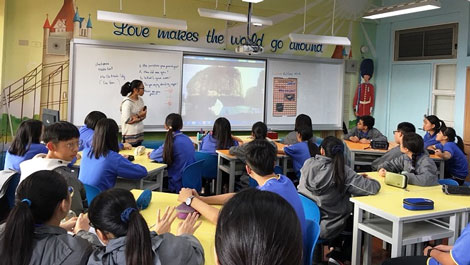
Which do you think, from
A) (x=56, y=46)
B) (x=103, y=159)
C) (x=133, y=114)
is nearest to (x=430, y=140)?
(x=133, y=114)

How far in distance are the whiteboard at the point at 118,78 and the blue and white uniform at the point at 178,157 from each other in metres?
2.23

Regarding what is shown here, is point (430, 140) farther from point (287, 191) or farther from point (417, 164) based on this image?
point (287, 191)

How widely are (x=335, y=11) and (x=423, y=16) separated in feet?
5.11

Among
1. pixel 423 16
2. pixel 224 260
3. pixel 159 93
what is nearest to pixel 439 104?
pixel 423 16

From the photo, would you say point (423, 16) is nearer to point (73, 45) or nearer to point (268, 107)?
point (268, 107)

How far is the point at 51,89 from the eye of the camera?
5766 mm

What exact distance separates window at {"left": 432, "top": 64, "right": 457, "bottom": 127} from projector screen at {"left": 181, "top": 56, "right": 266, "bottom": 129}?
309cm

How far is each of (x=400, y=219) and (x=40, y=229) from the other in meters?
1.99

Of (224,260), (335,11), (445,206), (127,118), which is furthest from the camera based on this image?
(335,11)

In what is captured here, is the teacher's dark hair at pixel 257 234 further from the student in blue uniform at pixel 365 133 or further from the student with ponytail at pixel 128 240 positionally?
the student in blue uniform at pixel 365 133

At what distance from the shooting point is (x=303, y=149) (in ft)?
14.7

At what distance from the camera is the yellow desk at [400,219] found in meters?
2.51

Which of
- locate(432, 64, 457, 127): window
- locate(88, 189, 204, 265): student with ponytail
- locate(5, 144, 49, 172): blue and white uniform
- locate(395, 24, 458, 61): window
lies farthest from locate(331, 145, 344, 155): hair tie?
locate(395, 24, 458, 61): window

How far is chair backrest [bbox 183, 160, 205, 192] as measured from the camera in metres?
3.92
